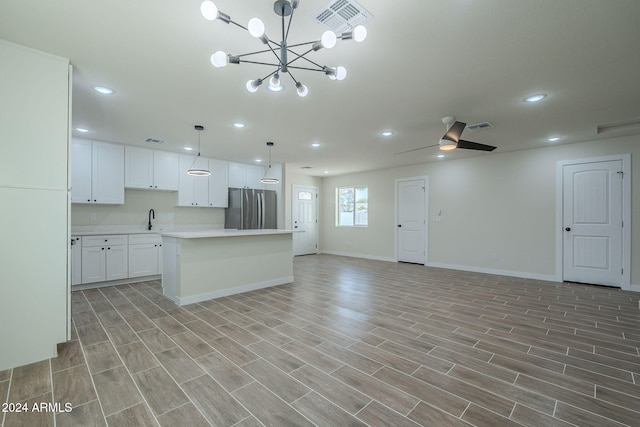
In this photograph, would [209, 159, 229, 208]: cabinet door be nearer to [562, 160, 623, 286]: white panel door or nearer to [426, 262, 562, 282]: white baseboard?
[426, 262, 562, 282]: white baseboard

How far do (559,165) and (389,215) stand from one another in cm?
369

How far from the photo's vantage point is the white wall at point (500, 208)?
5227 mm

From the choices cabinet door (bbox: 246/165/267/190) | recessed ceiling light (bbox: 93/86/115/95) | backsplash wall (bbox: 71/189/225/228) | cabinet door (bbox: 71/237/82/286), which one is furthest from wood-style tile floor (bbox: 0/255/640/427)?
cabinet door (bbox: 246/165/267/190)

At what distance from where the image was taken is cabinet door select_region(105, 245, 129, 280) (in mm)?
4797

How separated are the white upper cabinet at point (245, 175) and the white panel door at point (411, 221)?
147 inches

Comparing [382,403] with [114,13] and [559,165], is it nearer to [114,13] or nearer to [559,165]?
[114,13]

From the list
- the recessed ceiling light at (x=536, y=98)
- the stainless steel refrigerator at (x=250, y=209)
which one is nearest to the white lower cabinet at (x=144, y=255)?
the stainless steel refrigerator at (x=250, y=209)

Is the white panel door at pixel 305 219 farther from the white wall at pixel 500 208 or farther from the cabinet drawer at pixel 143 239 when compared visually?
the cabinet drawer at pixel 143 239

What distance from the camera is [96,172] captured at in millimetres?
4961

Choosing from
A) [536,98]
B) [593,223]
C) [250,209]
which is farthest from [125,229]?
[593,223]

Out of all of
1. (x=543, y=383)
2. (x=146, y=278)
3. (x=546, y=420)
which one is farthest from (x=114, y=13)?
(x=146, y=278)

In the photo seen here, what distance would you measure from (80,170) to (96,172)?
0.22 m

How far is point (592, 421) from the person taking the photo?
1676 millimetres

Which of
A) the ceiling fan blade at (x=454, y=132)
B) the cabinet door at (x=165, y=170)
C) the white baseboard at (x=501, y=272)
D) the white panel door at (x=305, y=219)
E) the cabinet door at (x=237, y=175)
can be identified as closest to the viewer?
the ceiling fan blade at (x=454, y=132)
